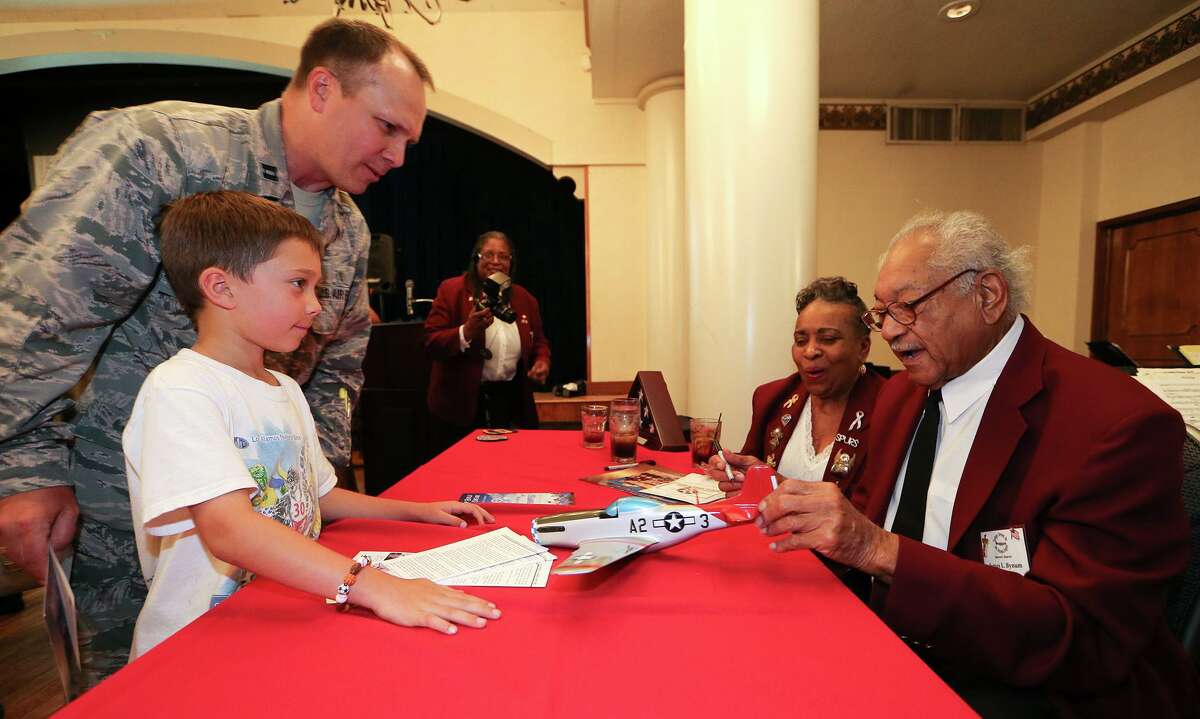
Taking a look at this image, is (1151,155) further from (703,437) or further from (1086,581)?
(1086,581)

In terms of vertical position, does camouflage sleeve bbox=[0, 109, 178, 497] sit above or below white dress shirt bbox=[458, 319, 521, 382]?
above

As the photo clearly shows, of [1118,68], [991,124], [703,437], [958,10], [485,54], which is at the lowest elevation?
[703,437]

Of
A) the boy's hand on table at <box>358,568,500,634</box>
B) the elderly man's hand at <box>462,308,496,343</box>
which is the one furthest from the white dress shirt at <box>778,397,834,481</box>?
the elderly man's hand at <box>462,308,496,343</box>

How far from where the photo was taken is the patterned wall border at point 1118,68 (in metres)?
4.48

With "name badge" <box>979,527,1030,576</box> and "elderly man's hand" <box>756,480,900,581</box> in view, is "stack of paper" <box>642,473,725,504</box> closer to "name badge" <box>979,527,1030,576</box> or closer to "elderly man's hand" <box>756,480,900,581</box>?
"elderly man's hand" <box>756,480,900,581</box>

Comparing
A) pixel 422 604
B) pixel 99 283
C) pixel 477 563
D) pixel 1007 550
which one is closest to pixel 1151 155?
pixel 1007 550

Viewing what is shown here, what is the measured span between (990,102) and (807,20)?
4879mm

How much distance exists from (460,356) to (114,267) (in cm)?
224

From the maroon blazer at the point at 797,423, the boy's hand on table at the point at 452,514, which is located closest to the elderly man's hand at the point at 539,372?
the maroon blazer at the point at 797,423

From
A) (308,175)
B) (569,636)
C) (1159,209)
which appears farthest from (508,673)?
(1159,209)

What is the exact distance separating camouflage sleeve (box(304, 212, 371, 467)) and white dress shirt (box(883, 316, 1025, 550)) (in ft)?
4.60

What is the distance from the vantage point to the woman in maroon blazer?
5.75 feet

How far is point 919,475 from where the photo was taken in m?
1.24

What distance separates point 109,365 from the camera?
1.23 m
